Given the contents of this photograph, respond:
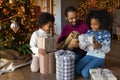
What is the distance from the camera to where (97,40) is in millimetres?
2229

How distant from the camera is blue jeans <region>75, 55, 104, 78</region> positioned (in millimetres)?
2199

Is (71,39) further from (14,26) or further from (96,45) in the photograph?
(14,26)

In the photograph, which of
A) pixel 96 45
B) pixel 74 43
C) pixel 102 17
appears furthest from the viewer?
pixel 74 43

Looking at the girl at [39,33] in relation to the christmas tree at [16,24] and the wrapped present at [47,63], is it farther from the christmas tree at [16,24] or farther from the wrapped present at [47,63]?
the christmas tree at [16,24]

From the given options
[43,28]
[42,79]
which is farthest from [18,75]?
[43,28]

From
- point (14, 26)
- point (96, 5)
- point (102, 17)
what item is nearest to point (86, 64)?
point (102, 17)

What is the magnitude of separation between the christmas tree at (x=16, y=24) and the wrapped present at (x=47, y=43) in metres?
0.43

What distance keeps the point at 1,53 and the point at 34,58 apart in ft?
1.26

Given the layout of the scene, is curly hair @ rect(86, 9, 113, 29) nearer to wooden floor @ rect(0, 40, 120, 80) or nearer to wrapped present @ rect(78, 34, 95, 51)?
wrapped present @ rect(78, 34, 95, 51)

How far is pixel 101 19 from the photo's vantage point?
86.6 inches

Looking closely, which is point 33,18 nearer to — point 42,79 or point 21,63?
point 21,63

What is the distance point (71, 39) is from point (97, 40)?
29 centimetres

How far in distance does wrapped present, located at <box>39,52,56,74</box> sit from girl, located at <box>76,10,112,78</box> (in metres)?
0.26

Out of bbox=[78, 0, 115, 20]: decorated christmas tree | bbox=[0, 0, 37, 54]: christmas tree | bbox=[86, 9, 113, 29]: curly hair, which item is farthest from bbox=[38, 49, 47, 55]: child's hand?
bbox=[78, 0, 115, 20]: decorated christmas tree
